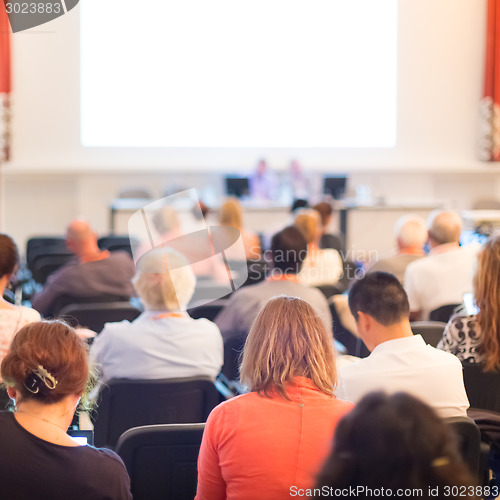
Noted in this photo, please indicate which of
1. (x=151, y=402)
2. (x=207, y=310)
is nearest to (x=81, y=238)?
(x=207, y=310)

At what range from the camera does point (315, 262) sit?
4.79 m

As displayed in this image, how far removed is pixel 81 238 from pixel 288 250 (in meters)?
1.55

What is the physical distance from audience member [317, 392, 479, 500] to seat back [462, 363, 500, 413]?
1.85 metres

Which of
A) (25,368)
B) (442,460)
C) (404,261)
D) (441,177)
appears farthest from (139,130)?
(442,460)

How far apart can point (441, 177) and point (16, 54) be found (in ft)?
19.5

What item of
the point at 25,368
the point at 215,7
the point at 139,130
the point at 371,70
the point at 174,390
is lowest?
the point at 174,390

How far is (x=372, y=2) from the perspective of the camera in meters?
10.0

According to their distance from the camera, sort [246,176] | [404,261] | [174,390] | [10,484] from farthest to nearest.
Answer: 1. [246,176]
2. [404,261]
3. [174,390]
4. [10,484]

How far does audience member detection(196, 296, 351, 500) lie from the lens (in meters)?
1.74

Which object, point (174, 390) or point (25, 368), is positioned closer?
point (25, 368)

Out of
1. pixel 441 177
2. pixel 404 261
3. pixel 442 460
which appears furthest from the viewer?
pixel 441 177

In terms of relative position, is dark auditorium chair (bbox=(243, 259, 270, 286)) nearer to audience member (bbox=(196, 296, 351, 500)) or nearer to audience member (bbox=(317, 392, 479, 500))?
audience member (bbox=(196, 296, 351, 500))

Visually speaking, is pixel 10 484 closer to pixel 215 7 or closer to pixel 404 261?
pixel 404 261

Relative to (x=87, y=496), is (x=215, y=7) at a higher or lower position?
higher
